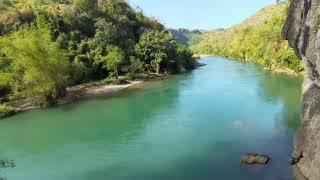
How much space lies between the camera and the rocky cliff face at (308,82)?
21.7 m

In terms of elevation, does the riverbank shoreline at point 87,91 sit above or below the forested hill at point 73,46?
below

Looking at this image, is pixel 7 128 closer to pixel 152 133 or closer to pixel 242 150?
pixel 152 133

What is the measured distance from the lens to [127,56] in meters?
81.8

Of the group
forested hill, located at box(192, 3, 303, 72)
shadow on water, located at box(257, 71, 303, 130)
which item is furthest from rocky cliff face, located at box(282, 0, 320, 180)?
→ forested hill, located at box(192, 3, 303, 72)

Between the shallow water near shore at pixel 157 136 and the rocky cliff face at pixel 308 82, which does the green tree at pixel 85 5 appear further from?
the rocky cliff face at pixel 308 82

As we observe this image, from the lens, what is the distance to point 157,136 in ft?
114

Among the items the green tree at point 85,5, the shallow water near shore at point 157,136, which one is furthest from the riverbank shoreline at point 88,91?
the green tree at point 85,5

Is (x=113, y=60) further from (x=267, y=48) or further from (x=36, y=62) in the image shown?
(x=267, y=48)

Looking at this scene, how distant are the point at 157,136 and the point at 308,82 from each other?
13.8m

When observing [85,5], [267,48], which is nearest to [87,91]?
[85,5]

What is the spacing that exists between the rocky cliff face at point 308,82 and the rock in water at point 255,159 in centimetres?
196

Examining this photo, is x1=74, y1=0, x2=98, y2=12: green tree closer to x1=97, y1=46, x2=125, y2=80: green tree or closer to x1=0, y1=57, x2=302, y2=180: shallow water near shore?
x1=97, y1=46, x2=125, y2=80: green tree

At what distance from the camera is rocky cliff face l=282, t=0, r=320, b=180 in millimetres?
21656

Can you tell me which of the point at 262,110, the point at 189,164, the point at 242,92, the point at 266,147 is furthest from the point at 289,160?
the point at 242,92
